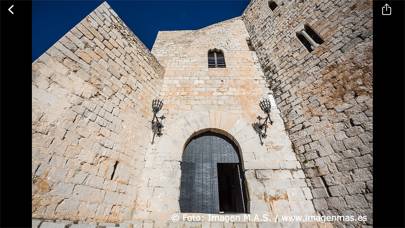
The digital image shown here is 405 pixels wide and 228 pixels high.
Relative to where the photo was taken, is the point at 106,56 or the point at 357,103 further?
the point at 106,56

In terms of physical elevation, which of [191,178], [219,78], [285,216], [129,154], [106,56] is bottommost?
[285,216]

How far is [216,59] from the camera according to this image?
21.5 feet

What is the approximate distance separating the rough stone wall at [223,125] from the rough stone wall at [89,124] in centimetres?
58

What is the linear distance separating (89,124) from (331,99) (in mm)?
4924

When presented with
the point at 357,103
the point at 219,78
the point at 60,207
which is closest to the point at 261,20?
the point at 219,78

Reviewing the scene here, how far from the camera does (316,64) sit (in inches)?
175

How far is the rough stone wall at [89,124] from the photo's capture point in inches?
102

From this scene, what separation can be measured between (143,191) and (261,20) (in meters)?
7.16

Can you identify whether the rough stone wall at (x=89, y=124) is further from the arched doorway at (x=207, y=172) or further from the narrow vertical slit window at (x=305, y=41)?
the narrow vertical slit window at (x=305, y=41)
